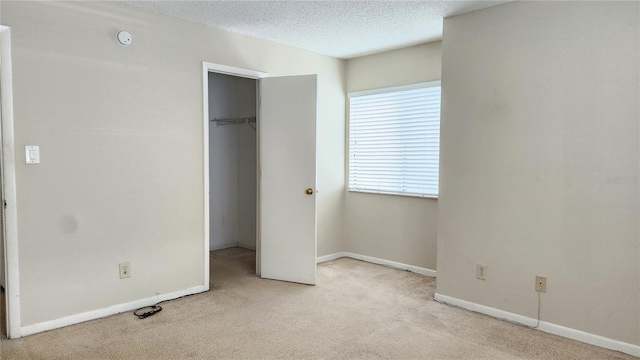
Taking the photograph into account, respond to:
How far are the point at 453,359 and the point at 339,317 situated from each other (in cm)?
93

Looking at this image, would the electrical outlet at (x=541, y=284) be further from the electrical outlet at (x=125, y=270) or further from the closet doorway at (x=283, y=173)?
the electrical outlet at (x=125, y=270)

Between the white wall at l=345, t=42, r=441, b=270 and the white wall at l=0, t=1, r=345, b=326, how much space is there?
1.55 metres

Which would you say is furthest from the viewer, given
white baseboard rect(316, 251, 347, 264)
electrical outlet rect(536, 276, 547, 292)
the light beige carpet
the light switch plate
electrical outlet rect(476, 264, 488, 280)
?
white baseboard rect(316, 251, 347, 264)

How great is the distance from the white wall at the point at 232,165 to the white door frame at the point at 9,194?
283 centimetres

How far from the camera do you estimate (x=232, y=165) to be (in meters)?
5.74

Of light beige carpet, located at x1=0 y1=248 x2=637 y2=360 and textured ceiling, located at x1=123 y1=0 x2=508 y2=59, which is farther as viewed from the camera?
textured ceiling, located at x1=123 y1=0 x2=508 y2=59

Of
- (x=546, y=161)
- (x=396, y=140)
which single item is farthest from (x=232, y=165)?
(x=546, y=161)

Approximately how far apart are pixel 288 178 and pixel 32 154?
6.89 ft

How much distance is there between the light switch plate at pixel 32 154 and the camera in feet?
9.08

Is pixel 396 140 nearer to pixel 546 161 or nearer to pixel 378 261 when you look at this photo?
pixel 378 261

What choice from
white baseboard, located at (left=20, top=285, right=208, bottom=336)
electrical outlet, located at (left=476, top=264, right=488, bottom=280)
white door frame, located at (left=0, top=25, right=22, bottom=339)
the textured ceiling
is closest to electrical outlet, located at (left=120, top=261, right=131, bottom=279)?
white baseboard, located at (left=20, top=285, right=208, bottom=336)

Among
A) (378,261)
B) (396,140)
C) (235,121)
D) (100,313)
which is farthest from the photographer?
(235,121)

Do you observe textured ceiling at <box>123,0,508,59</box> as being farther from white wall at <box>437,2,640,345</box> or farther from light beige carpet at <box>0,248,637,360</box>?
light beige carpet at <box>0,248,637,360</box>

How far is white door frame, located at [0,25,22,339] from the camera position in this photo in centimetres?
266
